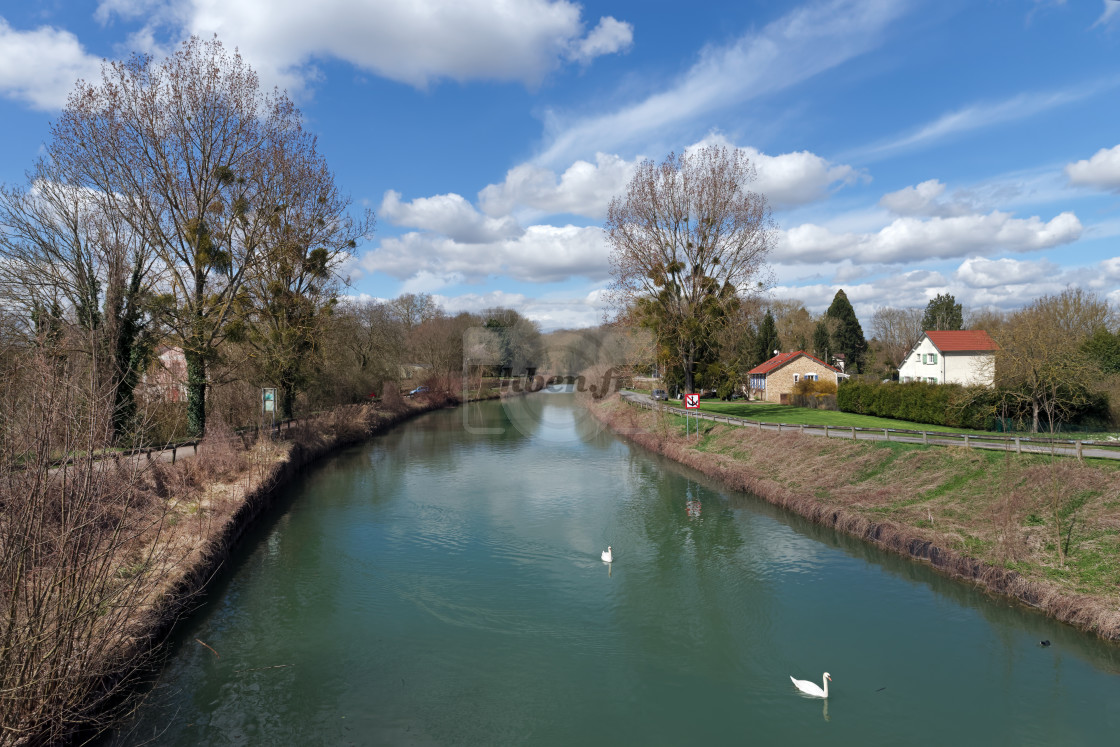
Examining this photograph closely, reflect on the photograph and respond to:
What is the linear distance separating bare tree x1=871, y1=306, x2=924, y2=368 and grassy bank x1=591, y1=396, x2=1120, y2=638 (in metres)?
55.4

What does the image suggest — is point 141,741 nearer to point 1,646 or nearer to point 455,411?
point 1,646

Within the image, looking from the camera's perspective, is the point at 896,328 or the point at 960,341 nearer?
the point at 960,341

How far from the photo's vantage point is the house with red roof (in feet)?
149

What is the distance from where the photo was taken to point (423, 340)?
6269cm

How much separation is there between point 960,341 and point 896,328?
3488 centimetres

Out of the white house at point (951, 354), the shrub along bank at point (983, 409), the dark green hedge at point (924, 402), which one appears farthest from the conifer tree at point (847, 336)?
the shrub along bank at point (983, 409)

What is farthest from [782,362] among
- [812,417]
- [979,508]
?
[979,508]

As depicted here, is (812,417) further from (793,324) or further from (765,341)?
(793,324)

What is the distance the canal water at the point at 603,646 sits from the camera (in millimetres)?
8570

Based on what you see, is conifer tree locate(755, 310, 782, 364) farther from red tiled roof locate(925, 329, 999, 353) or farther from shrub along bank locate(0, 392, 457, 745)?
shrub along bank locate(0, 392, 457, 745)

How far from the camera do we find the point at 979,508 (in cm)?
1502

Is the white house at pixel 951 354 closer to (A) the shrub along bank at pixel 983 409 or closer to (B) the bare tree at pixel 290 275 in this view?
(A) the shrub along bank at pixel 983 409

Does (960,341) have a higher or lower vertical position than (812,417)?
higher

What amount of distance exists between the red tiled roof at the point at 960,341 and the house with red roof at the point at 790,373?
7017 millimetres
